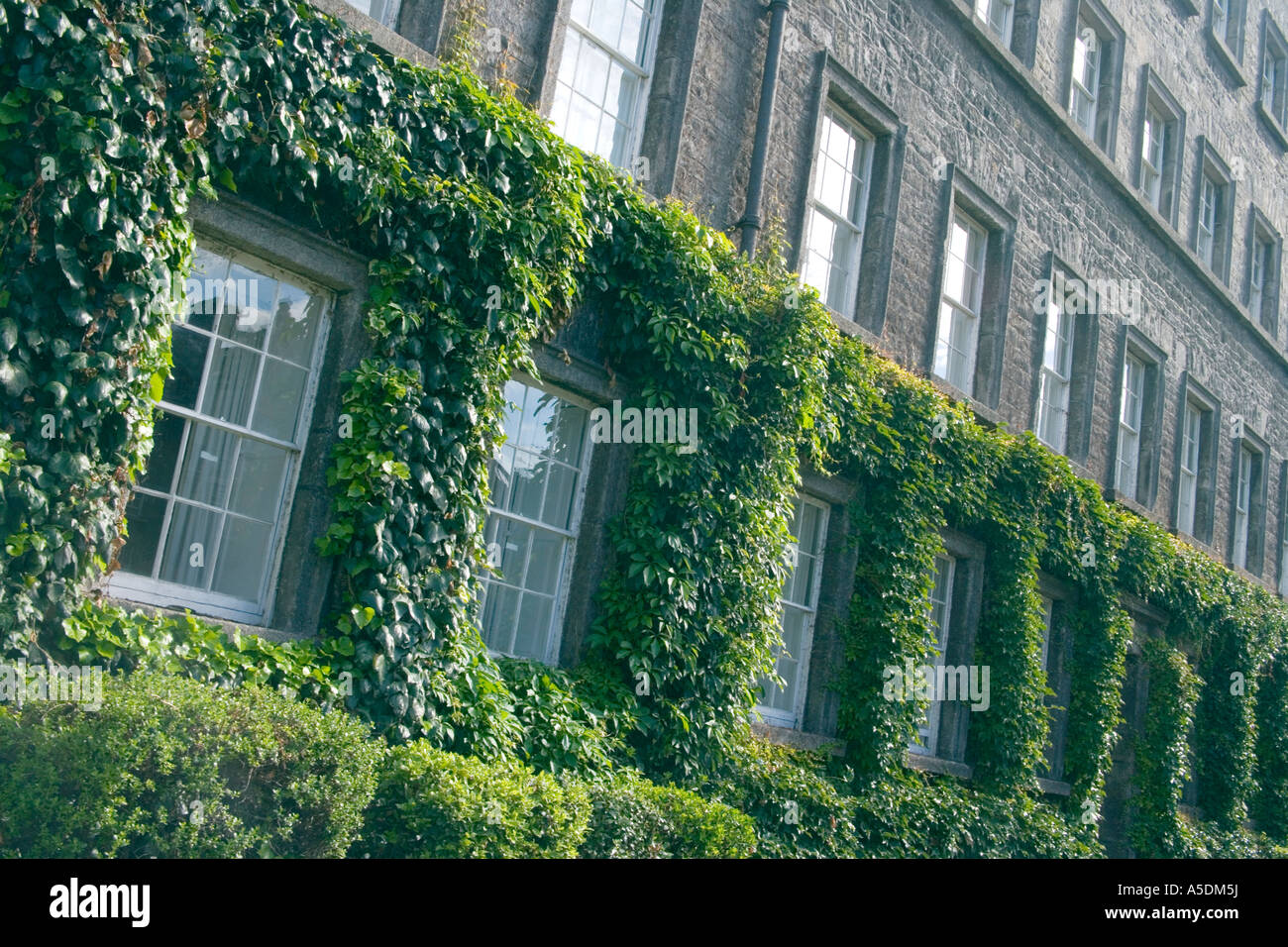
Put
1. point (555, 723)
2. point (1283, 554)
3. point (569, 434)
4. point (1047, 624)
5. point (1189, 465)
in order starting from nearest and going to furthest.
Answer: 1. point (555, 723)
2. point (569, 434)
3. point (1047, 624)
4. point (1189, 465)
5. point (1283, 554)

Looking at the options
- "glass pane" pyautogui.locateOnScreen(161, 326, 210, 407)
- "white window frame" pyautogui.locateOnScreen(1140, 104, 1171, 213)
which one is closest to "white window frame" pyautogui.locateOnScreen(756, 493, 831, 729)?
"glass pane" pyautogui.locateOnScreen(161, 326, 210, 407)

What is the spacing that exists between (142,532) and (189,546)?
29cm

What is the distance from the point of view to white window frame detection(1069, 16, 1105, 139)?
16.1 m

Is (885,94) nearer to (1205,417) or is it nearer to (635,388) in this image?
(635,388)

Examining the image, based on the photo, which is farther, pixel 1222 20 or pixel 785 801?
pixel 1222 20

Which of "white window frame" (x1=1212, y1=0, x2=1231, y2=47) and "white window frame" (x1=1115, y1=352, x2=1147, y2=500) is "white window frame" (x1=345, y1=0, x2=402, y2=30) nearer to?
"white window frame" (x1=1115, y1=352, x2=1147, y2=500)

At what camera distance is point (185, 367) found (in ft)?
22.4

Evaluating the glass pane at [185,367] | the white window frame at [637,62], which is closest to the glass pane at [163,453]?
the glass pane at [185,367]

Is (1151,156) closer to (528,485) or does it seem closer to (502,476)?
(528,485)

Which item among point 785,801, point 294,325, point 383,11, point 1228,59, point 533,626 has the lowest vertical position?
point 785,801

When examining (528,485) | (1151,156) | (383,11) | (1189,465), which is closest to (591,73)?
(383,11)

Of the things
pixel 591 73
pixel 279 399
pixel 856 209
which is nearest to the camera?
pixel 279 399

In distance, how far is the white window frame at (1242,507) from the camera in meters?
20.2

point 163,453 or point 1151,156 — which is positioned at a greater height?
point 1151,156
